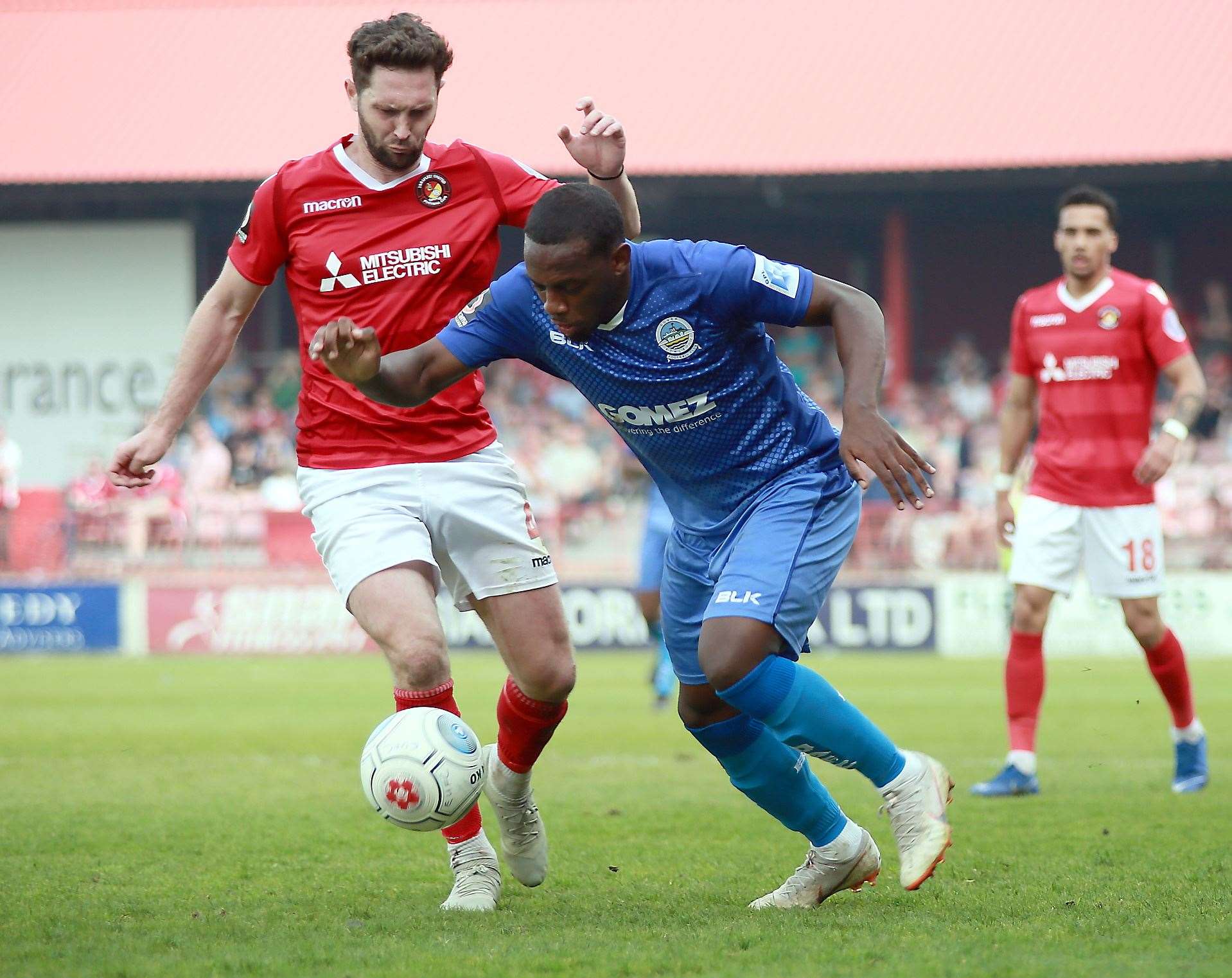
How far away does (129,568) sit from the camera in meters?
18.5

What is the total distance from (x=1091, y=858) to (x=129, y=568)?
14570mm

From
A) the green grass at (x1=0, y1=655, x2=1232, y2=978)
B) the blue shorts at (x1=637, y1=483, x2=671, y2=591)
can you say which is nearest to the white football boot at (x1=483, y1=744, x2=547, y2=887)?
the green grass at (x1=0, y1=655, x2=1232, y2=978)

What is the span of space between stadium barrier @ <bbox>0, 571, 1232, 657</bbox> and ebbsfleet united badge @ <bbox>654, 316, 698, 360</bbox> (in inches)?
500

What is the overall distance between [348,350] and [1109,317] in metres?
4.55

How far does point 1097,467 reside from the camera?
7961mm

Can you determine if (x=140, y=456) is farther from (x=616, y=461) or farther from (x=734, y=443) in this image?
(x=616, y=461)

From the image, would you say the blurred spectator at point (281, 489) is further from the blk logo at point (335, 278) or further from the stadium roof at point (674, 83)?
the blk logo at point (335, 278)

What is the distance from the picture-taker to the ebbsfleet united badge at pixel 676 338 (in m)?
4.79

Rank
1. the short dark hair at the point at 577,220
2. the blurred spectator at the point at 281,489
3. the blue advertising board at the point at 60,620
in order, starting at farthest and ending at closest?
1. the blurred spectator at the point at 281,489
2. the blue advertising board at the point at 60,620
3. the short dark hair at the point at 577,220

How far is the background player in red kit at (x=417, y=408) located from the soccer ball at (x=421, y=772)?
345 millimetres

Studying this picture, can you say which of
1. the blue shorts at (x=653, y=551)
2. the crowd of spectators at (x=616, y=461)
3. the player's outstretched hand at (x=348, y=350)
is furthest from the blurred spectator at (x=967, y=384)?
the player's outstretched hand at (x=348, y=350)

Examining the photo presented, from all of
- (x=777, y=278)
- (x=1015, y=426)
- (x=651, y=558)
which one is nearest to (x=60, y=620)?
(x=651, y=558)

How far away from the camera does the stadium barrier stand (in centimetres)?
1734

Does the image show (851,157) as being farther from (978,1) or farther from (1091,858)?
(1091,858)
